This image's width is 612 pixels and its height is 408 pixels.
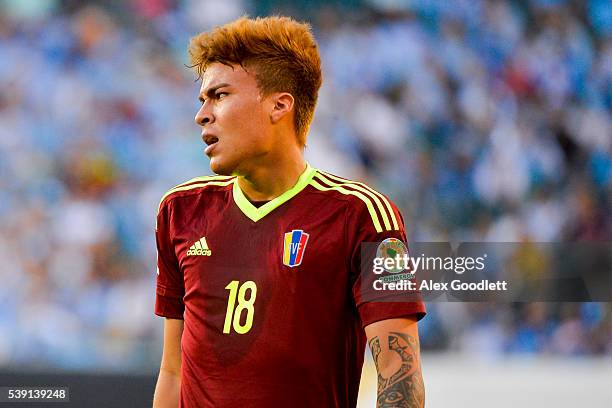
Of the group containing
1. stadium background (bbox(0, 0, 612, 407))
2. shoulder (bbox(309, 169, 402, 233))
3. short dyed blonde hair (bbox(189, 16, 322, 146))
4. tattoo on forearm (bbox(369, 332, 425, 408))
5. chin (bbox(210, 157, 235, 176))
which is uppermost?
stadium background (bbox(0, 0, 612, 407))

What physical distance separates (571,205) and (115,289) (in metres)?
2.69

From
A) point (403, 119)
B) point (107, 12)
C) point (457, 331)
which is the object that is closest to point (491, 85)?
point (403, 119)

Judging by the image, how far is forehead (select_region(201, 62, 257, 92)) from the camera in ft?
7.79

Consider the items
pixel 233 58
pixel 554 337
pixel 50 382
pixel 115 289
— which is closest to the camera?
pixel 233 58

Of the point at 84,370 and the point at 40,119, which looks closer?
the point at 84,370

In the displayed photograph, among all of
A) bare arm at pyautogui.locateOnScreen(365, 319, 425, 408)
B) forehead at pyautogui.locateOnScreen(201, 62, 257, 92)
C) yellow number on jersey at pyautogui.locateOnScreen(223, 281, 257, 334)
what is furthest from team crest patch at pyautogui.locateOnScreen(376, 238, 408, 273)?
forehead at pyautogui.locateOnScreen(201, 62, 257, 92)

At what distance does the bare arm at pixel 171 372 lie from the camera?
2465mm

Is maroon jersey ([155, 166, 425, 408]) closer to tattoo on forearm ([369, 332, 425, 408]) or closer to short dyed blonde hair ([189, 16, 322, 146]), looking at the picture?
tattoo on forearm ([369, 332, 425, 408])

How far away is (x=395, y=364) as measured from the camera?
2.13m

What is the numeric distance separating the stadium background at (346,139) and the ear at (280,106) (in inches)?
109

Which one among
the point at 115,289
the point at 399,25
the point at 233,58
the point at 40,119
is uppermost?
the point at 399,25

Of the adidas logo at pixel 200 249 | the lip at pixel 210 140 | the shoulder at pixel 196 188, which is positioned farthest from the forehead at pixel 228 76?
the adidas logo at pixel 200 249

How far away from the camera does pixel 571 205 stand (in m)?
5.58

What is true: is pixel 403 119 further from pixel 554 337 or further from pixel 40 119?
pixel 40 119
